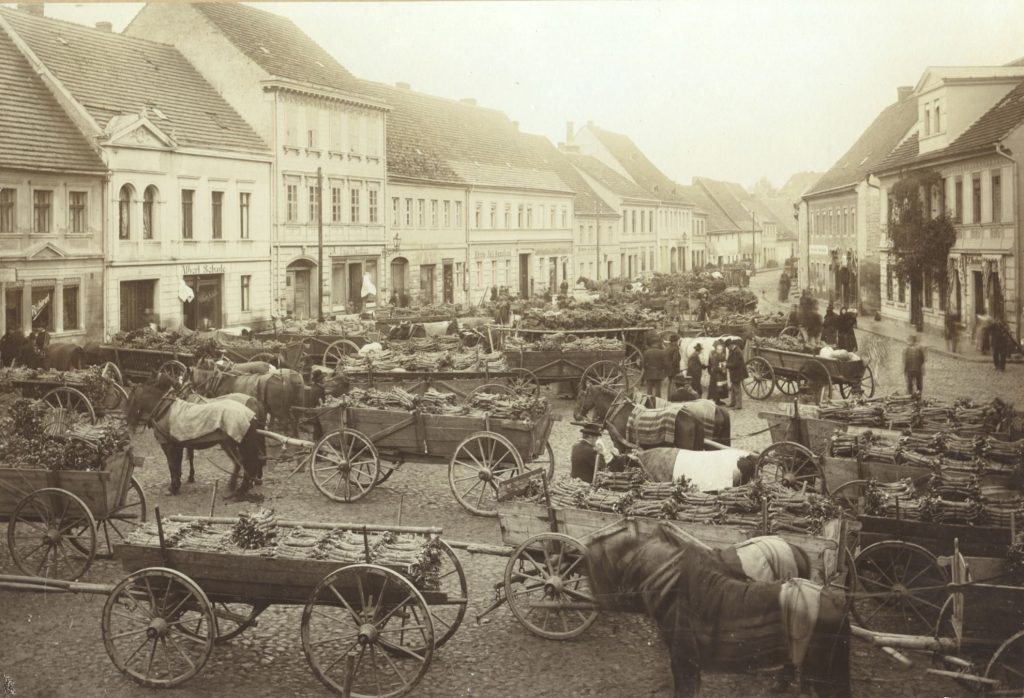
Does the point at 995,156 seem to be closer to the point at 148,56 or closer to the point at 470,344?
the point at 470,344

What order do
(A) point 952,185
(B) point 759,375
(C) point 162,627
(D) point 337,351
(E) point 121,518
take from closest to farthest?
(C) point 162,627, (E) point 121,518, (A) point 952,185, (B) point 759,375, (D) point 337,351

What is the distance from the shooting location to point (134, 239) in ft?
70.3

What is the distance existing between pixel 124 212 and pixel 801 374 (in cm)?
1397

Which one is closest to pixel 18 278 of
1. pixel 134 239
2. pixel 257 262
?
pixel 134 239

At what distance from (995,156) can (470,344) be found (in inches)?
548

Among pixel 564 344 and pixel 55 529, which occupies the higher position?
pixel 564 344

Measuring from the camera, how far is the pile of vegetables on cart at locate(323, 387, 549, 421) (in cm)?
1206

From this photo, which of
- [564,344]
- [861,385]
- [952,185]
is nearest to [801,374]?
[861,385]

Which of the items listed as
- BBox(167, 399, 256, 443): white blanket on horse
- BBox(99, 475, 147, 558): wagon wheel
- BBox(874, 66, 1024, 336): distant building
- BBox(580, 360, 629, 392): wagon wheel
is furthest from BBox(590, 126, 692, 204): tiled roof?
BBox(99, 475, 147, 558): wagon wheel

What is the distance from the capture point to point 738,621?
637cm

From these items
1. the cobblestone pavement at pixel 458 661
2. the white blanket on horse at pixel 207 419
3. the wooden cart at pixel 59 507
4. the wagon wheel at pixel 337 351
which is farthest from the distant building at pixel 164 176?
the cobblestone pavement at pixel 458 661

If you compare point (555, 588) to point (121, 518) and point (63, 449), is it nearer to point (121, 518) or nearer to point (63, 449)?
point (121, 518)

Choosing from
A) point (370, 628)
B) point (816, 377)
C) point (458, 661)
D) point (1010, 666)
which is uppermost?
point (816, 377)

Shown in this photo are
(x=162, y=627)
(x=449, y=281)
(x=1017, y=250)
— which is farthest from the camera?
(x=449, y=281)
